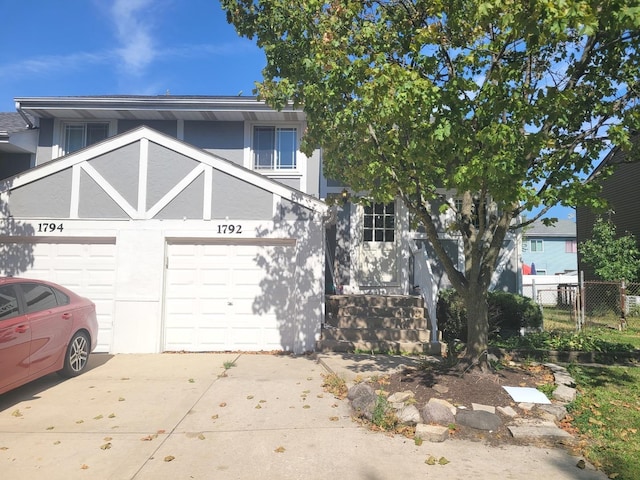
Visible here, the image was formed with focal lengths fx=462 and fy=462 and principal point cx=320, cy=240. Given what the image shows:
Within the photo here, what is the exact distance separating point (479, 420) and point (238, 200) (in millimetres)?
5930

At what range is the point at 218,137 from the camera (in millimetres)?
11750

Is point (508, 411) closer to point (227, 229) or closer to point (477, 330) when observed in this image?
point (477, 330)

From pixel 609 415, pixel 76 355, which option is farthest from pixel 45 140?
pixel 609 415

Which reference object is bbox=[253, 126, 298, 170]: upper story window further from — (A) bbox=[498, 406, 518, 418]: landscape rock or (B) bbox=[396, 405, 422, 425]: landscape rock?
(A) bbox=[498, 406, 518, 418]: landscape rock

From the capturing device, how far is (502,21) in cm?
456

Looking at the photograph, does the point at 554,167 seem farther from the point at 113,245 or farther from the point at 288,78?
the point at 113,245

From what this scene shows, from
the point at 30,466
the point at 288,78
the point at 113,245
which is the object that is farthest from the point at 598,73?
the point at 113,245

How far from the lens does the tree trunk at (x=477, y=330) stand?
6242 millimetres

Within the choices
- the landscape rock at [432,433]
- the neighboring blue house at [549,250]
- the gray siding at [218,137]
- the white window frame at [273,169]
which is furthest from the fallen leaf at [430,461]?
the neighboring blue house at [549,250]

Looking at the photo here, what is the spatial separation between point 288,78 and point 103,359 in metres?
5.91

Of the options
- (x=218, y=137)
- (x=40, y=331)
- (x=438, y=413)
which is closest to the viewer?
(x=438, y=413)

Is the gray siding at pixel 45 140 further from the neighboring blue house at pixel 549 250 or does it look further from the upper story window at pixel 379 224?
the neighboring blue house at pixel 549 250

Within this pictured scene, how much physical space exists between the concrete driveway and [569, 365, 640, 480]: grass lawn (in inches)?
11.4

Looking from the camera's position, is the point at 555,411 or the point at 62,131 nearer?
the point at 555,411
